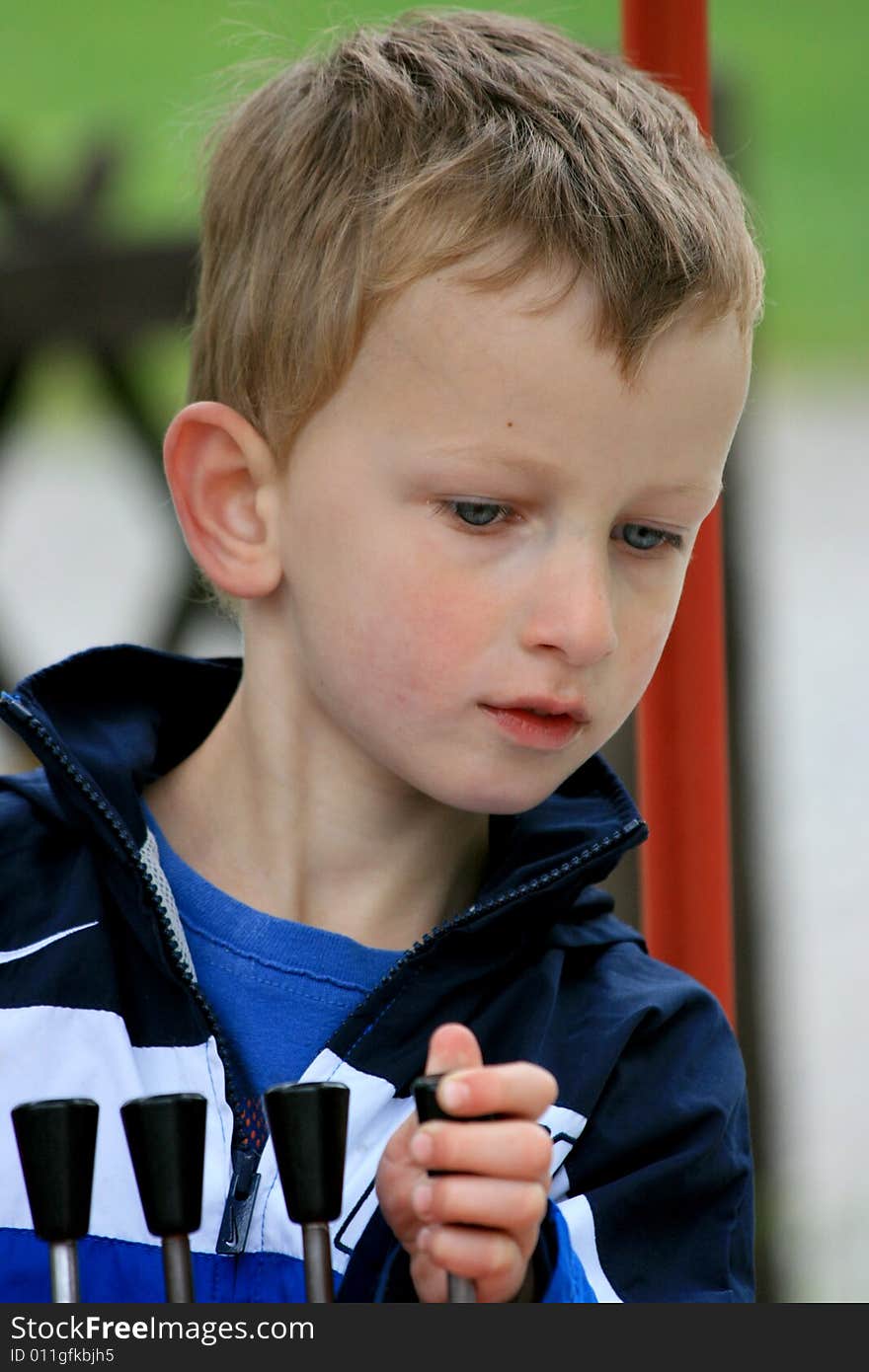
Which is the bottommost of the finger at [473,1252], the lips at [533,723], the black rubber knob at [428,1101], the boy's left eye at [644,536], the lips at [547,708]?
the finger at [473,1252]

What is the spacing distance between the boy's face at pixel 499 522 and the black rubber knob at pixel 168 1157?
305 mm

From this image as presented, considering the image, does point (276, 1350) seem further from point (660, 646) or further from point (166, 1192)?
point (660, 646)

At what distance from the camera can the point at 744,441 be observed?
5.98ft

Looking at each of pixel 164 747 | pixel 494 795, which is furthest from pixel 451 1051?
pixel 164 747

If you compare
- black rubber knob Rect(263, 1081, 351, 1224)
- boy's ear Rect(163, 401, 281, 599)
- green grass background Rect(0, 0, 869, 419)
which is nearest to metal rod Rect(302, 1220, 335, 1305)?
black rubber knob Rect(263, 1081, 351, 1224)

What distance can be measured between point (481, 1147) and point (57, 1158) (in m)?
0.16

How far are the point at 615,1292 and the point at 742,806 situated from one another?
1038mm

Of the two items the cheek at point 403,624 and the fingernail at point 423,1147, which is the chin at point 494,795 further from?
the fingernail at point 423,1147

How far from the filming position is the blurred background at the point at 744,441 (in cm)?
190

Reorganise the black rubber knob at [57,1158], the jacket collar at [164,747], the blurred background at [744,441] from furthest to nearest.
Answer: the blurred background at [744,441] → the jacket collar at [164,747] → the black rubber knob at [57,1158]

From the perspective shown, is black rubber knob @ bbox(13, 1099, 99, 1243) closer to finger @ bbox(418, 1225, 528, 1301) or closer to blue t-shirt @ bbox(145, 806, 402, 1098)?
finger @ bbox(418, 1225, 528, 1301)

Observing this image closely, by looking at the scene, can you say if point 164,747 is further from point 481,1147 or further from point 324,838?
point 481,1147

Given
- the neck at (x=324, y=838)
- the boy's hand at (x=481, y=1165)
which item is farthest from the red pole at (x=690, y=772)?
the boy's hand at (x=481, y=1165)

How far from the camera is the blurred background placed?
1899mm
